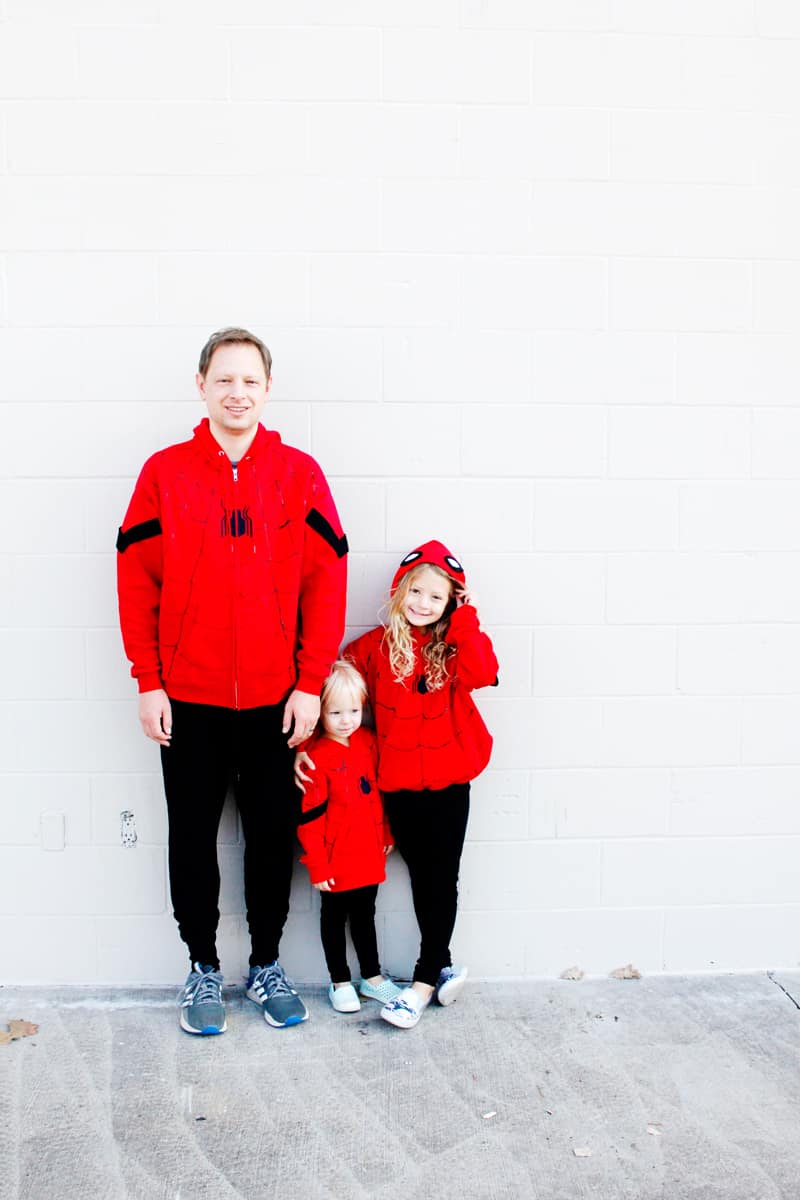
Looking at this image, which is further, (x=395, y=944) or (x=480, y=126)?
(x=395, y=944)

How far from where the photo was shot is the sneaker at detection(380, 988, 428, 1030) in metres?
3.09

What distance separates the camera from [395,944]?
11.3 ft

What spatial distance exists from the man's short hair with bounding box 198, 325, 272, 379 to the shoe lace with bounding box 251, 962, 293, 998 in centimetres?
188

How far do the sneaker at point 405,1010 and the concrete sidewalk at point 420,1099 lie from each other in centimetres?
4

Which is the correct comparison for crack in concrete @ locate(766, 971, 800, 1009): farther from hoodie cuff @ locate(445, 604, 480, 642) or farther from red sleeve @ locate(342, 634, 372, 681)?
red sleeve @ locate(342, 634, 372, 681)

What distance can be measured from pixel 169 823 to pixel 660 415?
6.79ft

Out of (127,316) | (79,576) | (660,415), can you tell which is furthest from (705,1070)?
(127,316)

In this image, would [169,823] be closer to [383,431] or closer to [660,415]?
[383,431]

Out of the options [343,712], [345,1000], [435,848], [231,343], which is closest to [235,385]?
[231,343]

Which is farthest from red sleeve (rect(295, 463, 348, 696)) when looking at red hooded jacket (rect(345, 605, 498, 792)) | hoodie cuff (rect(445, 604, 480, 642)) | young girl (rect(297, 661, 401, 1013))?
hoodie cuff (rect(445, 604, 480, 642))

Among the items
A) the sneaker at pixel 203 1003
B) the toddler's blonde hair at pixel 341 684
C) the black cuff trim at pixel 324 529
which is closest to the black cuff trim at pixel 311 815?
the toddler's blonde hair at pixel 341 684

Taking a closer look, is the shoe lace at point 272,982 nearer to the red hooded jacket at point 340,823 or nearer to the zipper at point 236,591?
the red hooded jacket at point 340,823

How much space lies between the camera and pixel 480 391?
327 centimetres

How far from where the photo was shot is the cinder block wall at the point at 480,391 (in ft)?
10.3
